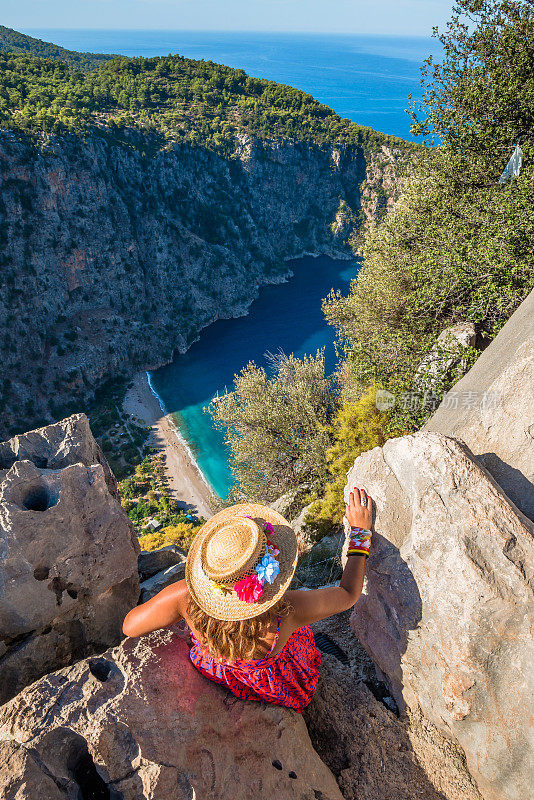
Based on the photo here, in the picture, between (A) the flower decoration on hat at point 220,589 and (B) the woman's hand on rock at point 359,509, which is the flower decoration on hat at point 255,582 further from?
(B) the woman's hand on rock at point 359,509

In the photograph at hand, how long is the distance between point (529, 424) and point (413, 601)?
112 inches

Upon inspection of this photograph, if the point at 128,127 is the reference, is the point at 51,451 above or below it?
below

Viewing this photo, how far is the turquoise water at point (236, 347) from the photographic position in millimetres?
52344

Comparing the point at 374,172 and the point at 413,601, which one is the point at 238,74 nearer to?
the point at 374,172

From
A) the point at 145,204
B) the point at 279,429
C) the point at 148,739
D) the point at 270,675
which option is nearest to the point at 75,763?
the point at 148,739

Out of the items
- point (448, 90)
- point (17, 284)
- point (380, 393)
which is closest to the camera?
point (380, 393)

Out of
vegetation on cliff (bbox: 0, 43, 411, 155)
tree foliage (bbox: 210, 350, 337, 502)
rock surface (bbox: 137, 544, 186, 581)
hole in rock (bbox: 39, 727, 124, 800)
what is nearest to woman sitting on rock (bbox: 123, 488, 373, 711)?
hole in rock (bbox: 39, 727, 124, 800)

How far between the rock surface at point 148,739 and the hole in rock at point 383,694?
46.8 inches

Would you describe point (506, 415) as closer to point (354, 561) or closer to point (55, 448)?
point (354, 561)

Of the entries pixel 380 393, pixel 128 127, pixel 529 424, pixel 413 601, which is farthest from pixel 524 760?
pixel 128 127

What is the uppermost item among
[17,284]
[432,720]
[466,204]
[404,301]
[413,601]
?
[466,204]

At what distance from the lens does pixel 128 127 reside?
71.6 meters

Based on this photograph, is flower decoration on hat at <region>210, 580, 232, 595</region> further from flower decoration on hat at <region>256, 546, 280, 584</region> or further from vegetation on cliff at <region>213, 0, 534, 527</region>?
vegetation on cliff at <region>213, 0, 534, 527</region>

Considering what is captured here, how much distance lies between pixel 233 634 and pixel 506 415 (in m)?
4.77
